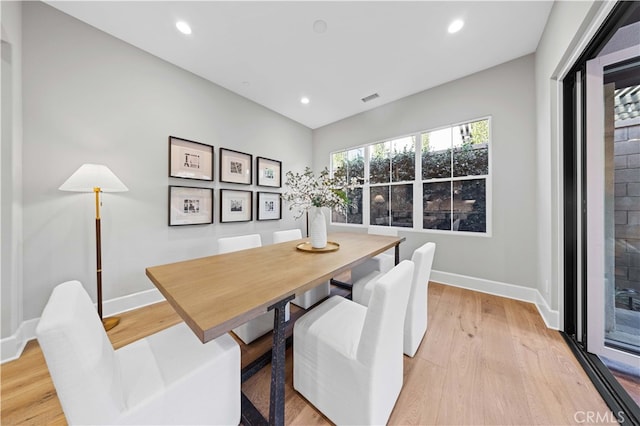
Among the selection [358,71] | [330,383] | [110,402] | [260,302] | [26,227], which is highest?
[358,71]

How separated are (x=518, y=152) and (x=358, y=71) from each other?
7.23 feet

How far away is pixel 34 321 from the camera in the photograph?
6.07 feet

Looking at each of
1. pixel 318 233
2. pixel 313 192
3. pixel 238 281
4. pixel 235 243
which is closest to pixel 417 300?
pixel 318 233

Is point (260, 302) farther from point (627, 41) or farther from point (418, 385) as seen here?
point (627, 41)

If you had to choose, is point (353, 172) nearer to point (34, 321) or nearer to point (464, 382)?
point (464, 382)

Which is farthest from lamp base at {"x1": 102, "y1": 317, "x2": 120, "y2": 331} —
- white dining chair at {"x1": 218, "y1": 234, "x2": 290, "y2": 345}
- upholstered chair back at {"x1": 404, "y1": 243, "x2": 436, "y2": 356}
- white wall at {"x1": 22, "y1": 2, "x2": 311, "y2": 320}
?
upholstered chair back at {"x1": 404, "y1": 243, "x2": 436, "y2": 356}

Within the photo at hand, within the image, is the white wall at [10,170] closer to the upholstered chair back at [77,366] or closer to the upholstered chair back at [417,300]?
the upholstered chair back at [77,366]

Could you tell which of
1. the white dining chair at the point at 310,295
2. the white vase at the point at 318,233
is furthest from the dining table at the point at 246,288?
the white dining chair at the point at 310,295

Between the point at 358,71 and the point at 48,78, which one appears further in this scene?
the point at 358,71

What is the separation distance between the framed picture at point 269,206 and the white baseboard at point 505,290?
108 inches

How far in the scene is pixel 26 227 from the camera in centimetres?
182

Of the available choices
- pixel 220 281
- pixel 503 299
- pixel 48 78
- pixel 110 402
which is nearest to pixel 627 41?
pixel 503 299

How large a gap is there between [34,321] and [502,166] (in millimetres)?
5086

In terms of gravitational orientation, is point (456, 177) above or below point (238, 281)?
above
